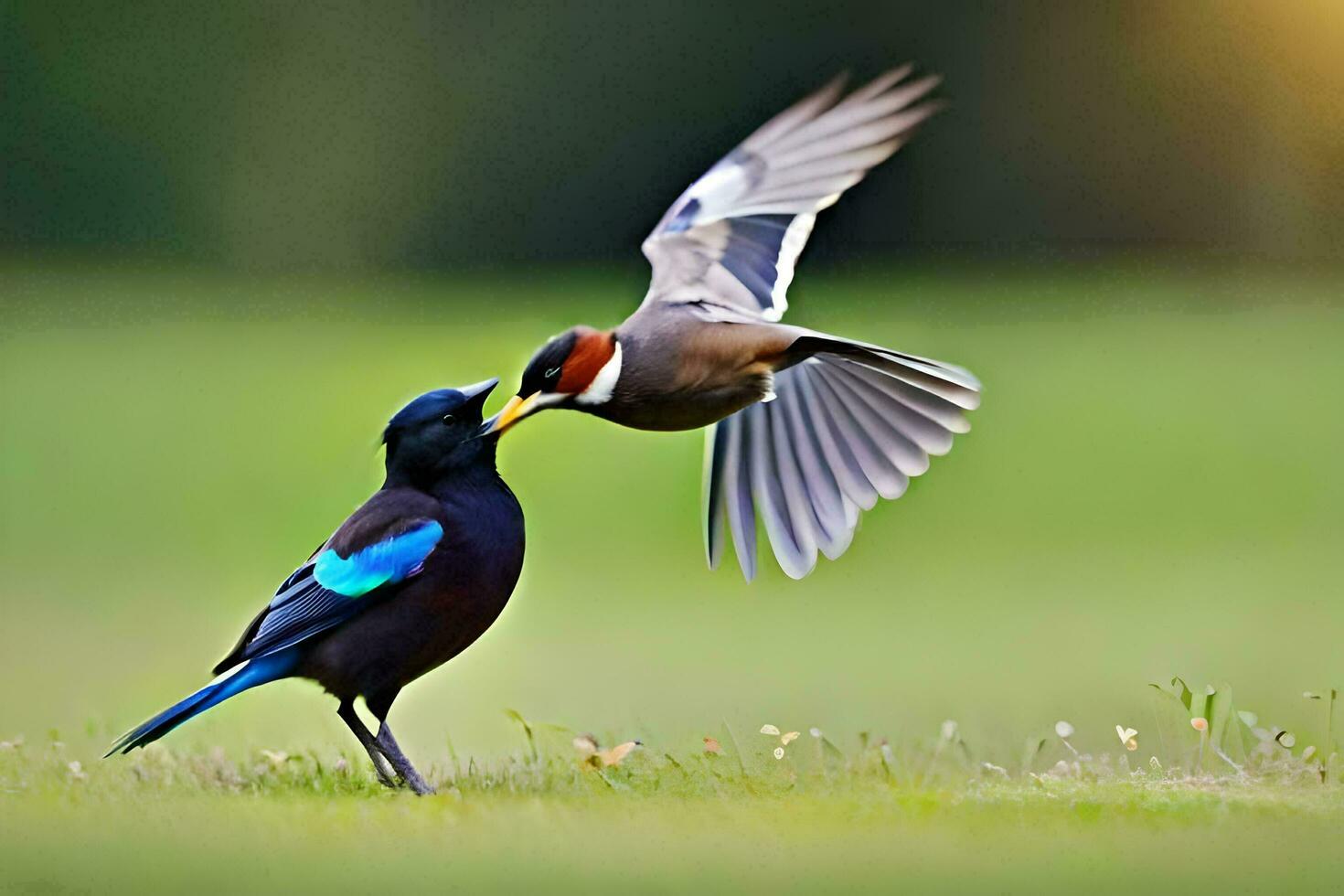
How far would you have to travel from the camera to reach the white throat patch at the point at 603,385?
12.3ft

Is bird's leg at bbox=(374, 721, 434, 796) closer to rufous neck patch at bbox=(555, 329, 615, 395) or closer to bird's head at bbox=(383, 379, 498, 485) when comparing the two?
bird's head at bbox=(383, 379, 498, 485)

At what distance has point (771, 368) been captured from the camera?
3.99 m

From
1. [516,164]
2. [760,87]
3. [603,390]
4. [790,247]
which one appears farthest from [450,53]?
[603,390]

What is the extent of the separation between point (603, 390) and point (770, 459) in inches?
28.3

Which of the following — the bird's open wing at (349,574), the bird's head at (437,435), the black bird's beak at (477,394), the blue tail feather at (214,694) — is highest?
the black bird's beak at (477,394)

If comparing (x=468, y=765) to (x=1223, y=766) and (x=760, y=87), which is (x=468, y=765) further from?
(x=760, y=87)

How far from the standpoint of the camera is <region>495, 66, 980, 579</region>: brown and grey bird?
383 centimetres

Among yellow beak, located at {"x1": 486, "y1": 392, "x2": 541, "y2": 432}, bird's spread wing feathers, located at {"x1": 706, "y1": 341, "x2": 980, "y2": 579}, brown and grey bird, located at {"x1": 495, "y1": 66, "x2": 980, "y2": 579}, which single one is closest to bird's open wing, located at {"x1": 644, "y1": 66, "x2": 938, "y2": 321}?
brown and grey bird, located at {"x1": 495, "y1": 66, "x2": 980, "y2": 579}

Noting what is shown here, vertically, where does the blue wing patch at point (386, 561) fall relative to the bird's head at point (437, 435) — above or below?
below

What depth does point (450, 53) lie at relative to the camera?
12141 millimetres

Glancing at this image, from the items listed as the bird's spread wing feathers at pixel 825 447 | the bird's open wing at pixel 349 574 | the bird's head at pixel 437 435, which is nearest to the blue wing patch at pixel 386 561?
the bird's open wing at pixel 349 574

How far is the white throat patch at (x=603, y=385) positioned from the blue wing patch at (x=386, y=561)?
0.42 m

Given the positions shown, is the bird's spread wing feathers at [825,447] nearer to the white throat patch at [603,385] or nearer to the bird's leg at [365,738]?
the white throat patch at [603,385]

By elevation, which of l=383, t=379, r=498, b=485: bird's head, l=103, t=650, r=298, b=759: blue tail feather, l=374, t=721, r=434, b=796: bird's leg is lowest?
l=374, t=721, r=434, b=796: bird's leg
